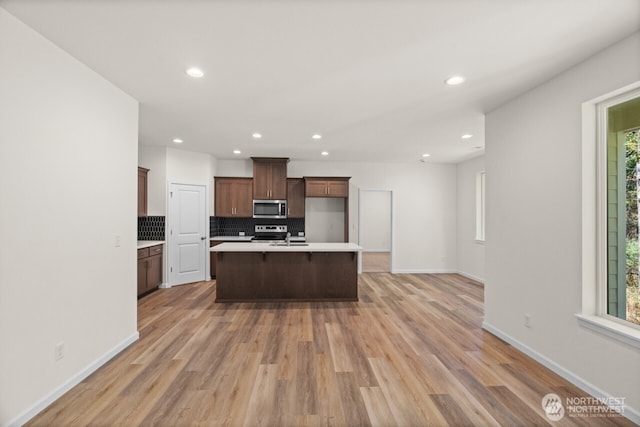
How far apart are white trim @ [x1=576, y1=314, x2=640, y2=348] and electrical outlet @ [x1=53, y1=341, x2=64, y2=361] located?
13.2 ft

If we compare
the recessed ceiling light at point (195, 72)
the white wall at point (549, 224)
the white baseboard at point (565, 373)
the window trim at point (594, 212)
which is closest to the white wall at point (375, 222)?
the white wall at point (549, 224)

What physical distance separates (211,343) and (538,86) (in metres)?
4.14

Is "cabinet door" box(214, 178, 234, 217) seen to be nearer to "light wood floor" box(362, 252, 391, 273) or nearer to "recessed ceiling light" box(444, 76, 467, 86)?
"light wood floor" box(362, 252, 391, 273)

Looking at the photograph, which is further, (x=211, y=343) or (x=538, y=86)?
(x=211, y=343)

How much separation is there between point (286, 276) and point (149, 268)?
2443mm

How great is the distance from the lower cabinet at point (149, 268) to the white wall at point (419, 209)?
13.6 ft

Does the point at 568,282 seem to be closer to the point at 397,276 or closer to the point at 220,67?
the point at 220,67

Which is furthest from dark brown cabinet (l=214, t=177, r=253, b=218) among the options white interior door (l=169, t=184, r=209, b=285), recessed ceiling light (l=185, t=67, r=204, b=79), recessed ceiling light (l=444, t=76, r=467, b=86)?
recessed ceiling light (l=444, t=76, r=467, b=86)

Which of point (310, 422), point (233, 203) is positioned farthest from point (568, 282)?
point (233, 203)

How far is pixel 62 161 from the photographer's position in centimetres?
210

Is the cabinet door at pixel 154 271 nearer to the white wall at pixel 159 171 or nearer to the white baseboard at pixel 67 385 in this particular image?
the white wall at pixel 159 171

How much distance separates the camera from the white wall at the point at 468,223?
587 cm

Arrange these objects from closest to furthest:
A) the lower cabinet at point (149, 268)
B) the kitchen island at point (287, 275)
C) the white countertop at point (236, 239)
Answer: the kitchen island at point (287, 275)
the lower cabinet at point (149, 268)
the white countertop at point (236, 239)

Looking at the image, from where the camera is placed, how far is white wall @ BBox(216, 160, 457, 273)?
21.7ft
